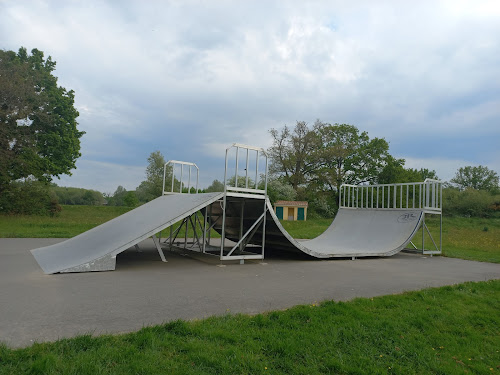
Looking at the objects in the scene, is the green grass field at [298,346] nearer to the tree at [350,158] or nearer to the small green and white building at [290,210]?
the small green and white building at [290,210]

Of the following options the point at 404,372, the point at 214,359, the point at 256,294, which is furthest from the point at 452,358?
the point at 256,294

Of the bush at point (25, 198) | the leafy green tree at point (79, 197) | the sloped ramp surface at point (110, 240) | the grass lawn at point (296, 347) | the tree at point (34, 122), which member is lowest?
the grass lawn at point (296, 347)

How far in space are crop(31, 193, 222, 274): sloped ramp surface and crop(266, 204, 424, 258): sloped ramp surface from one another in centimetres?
224

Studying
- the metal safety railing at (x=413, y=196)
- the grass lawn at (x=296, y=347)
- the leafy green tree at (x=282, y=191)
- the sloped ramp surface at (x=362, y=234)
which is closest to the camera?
the grass lawn at (x=296, y=347)

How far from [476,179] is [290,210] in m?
49.7

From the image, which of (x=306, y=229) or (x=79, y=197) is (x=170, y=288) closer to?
(x=306, y=229)

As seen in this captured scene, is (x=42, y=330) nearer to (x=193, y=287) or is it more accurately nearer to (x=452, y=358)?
(x=193, y=287)

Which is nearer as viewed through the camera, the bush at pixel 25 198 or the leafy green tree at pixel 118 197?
the bush at pixel 25 198

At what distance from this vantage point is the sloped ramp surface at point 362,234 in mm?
9109

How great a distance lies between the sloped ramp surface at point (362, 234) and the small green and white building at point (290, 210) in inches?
713

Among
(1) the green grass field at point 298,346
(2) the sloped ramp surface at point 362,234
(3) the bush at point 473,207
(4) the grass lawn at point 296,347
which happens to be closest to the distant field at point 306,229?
(2) the sloped ramp surface at point 362,234

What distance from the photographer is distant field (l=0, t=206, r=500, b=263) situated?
41.8ft

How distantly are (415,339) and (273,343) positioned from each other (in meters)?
1.41

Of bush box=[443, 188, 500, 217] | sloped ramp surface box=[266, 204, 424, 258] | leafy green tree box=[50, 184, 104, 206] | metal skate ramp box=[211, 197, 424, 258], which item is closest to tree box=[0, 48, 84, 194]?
metal skate ramp box=[211, 197, 424, 258]
